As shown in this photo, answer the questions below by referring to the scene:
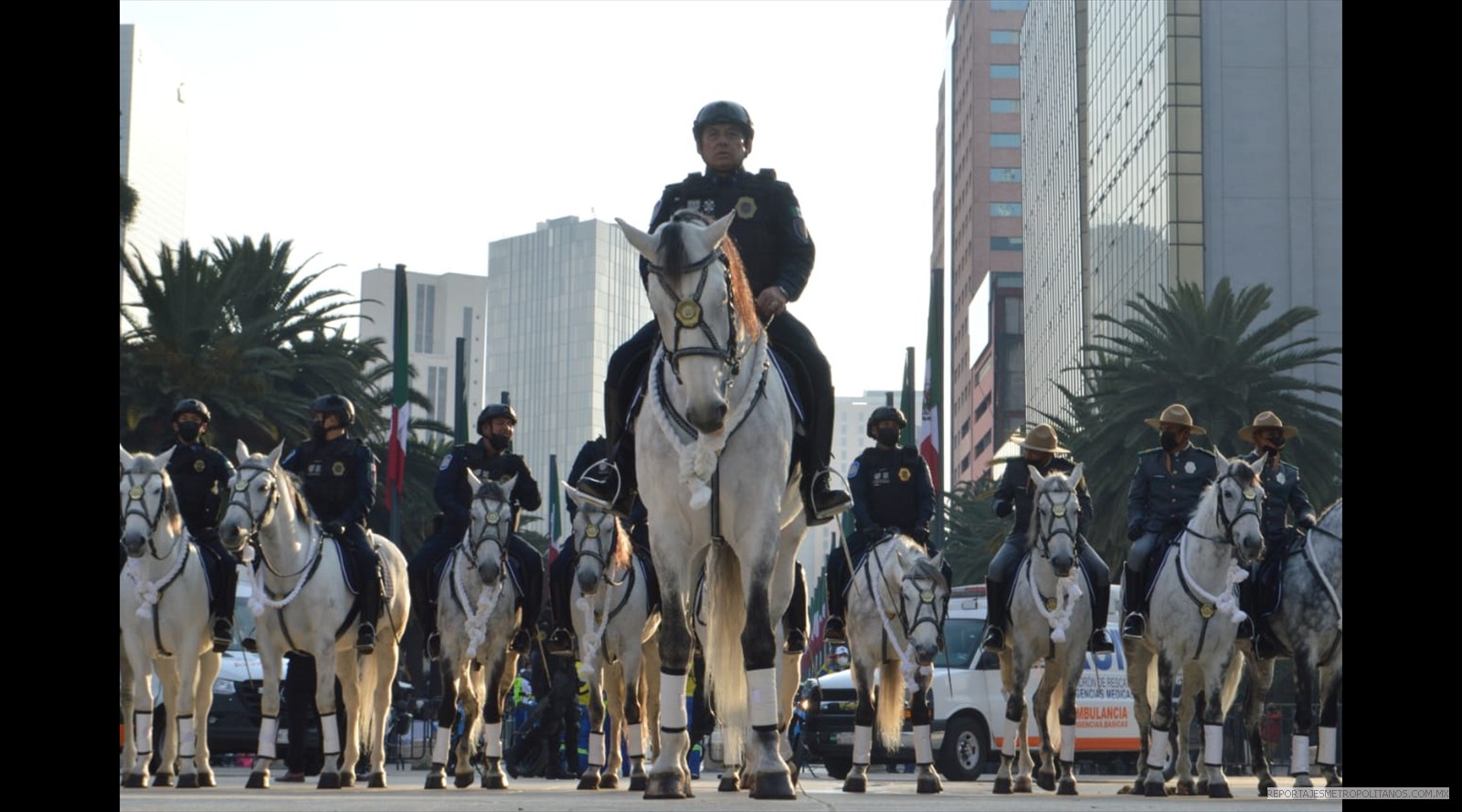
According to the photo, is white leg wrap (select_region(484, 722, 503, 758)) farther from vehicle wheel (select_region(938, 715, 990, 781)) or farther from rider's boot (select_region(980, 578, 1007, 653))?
vehicle wheel (select_region(938, 715, 990, 781))

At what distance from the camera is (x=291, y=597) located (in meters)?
15.4

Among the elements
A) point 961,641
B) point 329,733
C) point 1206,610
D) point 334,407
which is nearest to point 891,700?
point 1206,610

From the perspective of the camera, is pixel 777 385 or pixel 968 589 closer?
pixel 777 385

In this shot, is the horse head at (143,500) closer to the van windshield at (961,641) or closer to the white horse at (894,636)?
the white horse at (894,636)

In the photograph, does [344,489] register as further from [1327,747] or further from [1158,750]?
[1327,747]

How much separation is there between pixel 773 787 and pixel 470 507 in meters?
8.32

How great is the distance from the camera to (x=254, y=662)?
27.9 meters

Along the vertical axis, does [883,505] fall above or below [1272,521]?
above

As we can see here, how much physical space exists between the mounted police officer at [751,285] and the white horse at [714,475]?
0.37 m
